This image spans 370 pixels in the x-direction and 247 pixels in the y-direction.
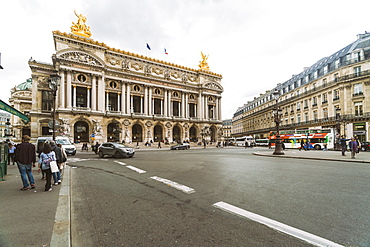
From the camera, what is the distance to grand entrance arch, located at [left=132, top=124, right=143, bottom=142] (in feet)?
150

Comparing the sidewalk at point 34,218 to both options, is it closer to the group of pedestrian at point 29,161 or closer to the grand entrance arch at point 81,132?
the group of pedestrian at point 29,161

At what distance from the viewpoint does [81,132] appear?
3900cm

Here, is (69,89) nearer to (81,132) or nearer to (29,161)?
(81,132)

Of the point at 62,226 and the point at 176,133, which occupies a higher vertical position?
the point at 176,133

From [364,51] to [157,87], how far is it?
4360 centimetres

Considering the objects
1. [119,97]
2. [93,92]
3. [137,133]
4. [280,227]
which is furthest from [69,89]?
[280,227]

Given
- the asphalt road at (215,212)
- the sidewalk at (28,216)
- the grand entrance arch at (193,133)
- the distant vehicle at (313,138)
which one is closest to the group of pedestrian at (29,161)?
the sidewalk at (28,216)

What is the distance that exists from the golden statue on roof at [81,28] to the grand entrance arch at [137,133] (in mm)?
22670

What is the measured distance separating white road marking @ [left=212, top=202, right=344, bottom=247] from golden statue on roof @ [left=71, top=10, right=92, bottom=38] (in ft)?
157

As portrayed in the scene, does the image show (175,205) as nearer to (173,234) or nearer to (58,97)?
(173,234)

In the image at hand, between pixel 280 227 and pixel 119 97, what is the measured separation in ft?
150

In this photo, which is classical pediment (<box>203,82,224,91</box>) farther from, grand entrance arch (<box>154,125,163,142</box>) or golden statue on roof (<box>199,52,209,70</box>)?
grand entrance arch (<box>154,125,163,142</box>)

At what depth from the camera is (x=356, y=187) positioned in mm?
5812

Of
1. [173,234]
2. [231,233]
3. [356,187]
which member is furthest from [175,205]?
[356,187]
